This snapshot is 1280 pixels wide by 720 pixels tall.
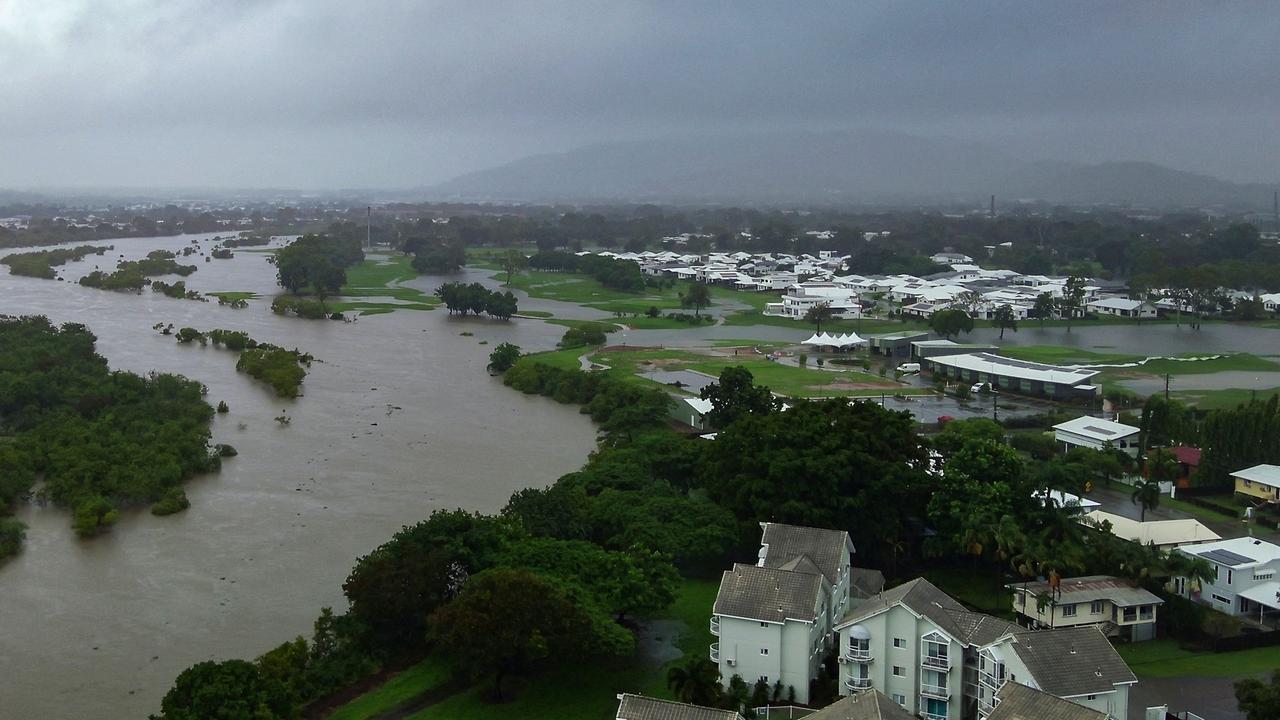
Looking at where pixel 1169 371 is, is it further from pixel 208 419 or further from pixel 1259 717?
pixel 208 419

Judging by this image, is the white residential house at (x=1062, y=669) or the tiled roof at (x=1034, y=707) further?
the white residential house at (x=1062, y=669)

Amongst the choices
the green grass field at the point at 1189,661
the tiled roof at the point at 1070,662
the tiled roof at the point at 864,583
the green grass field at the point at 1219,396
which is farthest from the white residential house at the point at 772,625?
the green grass field at the point at 1219,396

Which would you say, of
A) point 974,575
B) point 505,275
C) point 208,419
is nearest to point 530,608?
point 974,575

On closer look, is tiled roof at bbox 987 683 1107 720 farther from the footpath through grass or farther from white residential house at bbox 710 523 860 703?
the footpath through grass

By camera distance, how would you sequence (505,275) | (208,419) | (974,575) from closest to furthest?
(974,575) → (208,419) → (505,275)

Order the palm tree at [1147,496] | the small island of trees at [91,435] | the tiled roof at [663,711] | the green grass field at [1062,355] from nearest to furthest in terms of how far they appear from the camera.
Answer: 1. the tiled roof at [663,711]
2. the palm tree at [1147,496]
3. the small island of trees at [91,435]
4. the green grass field at [1062,355]

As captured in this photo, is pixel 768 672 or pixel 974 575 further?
pixel 974 575

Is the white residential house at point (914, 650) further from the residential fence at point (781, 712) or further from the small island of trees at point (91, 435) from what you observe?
the small island of trees at point (91, 435)
